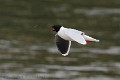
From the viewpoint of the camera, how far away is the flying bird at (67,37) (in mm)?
9973

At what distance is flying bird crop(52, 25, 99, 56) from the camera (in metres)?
9.97

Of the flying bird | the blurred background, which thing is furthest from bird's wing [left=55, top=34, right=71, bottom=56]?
the blurred background

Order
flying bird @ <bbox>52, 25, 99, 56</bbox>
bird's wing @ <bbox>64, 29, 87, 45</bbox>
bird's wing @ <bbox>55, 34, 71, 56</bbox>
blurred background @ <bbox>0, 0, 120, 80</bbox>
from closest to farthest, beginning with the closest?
bird's wing @ <bbox>64, 29, 87, 45</bbox> < flying bird @ <bbox>52, 25, 99, 56</bbox> < bird's wing @ <bbox>55, 34, 71, 56</bbox> < blurred background @ <bbox>0, 0, 120, 80</bbox>

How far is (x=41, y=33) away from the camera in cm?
2134

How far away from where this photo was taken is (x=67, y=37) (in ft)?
34.2

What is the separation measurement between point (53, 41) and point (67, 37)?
10030 millimetres

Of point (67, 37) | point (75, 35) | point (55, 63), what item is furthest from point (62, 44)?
point (55, 63)

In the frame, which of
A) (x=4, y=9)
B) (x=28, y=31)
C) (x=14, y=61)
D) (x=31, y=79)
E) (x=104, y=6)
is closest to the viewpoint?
(x=31, y=79)

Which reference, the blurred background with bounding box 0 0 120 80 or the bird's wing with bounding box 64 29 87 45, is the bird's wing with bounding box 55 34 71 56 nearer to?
the bird's wing with bounding box 64 29 87 45

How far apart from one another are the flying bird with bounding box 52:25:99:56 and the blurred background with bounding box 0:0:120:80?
4.22 meters

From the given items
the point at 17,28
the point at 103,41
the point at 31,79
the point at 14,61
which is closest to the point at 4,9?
the point at 17,28

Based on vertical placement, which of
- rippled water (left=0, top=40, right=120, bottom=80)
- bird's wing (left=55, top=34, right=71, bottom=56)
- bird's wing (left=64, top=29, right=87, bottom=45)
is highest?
rippled water (left=0, top=40, right=120, bottom=80)

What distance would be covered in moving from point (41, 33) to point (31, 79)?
20.2ft

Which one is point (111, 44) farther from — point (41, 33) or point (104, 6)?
point (104, 6)
